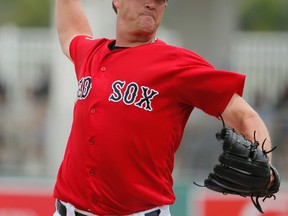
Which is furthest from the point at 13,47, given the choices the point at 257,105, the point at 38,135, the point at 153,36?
the point at 153,36

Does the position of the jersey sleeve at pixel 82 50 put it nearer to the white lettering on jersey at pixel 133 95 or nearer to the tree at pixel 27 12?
the white lettering on jersey at pixel 133 95

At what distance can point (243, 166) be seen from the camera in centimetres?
444

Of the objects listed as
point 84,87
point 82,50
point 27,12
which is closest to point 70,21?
point 82,50

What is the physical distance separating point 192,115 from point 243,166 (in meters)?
9.50

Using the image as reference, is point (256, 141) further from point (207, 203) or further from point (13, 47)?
point (13, 47)

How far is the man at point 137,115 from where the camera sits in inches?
181

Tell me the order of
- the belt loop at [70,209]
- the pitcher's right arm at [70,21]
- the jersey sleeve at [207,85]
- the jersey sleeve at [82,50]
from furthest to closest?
the pitcher's right arm at [70,21] → the jersey sleeve at [82,50] → the belt loop at [70,209] → the jersey sleeve at [207,85]

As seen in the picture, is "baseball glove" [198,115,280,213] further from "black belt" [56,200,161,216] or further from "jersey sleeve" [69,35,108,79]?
"jersey sleeve" [69,35,108,79]

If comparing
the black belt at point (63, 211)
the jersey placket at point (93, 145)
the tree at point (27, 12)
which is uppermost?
the jersey placket at point (93, 145)

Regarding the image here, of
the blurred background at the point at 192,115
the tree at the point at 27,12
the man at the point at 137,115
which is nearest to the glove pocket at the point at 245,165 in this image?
the man at the point at 137,115

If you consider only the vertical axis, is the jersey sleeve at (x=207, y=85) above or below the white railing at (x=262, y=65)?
above

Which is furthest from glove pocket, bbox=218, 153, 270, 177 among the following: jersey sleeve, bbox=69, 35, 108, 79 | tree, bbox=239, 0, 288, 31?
tree, bbox=239, 0, 288, 31

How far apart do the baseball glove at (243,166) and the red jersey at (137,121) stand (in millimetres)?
217

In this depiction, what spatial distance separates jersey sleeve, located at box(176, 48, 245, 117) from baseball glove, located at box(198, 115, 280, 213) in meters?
0.18
